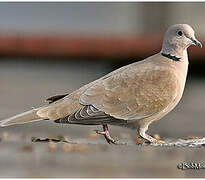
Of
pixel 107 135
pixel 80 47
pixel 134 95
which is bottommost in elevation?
pixel 107 135

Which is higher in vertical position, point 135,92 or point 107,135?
point 135,92

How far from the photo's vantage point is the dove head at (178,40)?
170 centimetres

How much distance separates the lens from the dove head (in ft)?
5.56

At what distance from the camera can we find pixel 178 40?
1.71m

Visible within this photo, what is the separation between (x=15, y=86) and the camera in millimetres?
3996

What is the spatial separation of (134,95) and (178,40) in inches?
8.7

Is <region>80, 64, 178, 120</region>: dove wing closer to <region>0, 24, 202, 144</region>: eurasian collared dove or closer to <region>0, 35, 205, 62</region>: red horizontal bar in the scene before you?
<region>0, 24, 202, 144</region>: eurasian collared dove

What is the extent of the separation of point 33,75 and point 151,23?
4.16ft

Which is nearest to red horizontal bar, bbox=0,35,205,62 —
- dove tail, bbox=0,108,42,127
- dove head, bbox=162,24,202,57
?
dove head, bbox=162,24,202,57

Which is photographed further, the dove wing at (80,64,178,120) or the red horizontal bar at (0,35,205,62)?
the red horizontal bar at (0,35,205,62)

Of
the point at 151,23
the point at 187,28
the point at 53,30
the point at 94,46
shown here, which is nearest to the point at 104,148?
the point at 187,28

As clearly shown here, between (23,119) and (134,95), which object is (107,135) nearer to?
(134,95)

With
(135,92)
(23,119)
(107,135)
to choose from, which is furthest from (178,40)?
(23,119)

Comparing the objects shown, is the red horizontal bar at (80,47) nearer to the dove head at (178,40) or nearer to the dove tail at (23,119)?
the dove head at (178,40)
